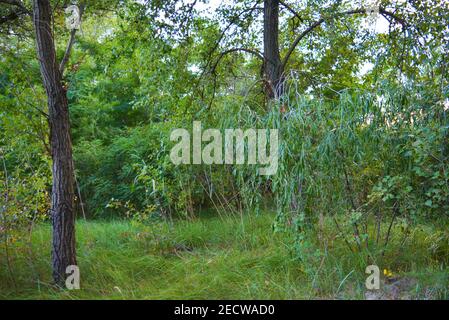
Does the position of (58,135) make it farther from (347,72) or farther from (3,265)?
(347,72)

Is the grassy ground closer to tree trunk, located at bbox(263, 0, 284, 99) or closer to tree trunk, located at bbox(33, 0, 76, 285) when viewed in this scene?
tree trunk, located at bbox(33, 0, 76, 285)

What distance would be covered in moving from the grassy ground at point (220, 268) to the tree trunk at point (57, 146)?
0.28 meters

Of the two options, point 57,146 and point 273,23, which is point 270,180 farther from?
point 273,23

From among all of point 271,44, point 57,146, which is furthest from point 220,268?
point 271,44

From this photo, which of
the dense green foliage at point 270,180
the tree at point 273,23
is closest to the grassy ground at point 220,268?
the dense green foliage at point 270,180

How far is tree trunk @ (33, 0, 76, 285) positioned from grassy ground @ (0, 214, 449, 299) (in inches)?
11.1

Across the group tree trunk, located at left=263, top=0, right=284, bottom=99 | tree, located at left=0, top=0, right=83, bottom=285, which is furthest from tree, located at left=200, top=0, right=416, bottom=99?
tree, located at left=0, top=0, right=83, bottom=285

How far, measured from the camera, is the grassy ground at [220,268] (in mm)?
3074

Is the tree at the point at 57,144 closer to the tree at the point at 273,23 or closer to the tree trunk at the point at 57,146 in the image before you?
the tree trunk at the point at 57,146

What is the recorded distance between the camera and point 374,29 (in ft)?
19.5

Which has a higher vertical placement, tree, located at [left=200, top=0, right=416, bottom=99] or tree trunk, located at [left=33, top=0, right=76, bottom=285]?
tree, located at [left=200, top=0, right=416, bottom=99]

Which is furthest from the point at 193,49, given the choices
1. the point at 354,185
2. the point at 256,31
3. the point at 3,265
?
the point at 3,265

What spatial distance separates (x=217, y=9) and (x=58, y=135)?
3.42 metres

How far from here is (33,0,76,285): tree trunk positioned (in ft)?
11.2
